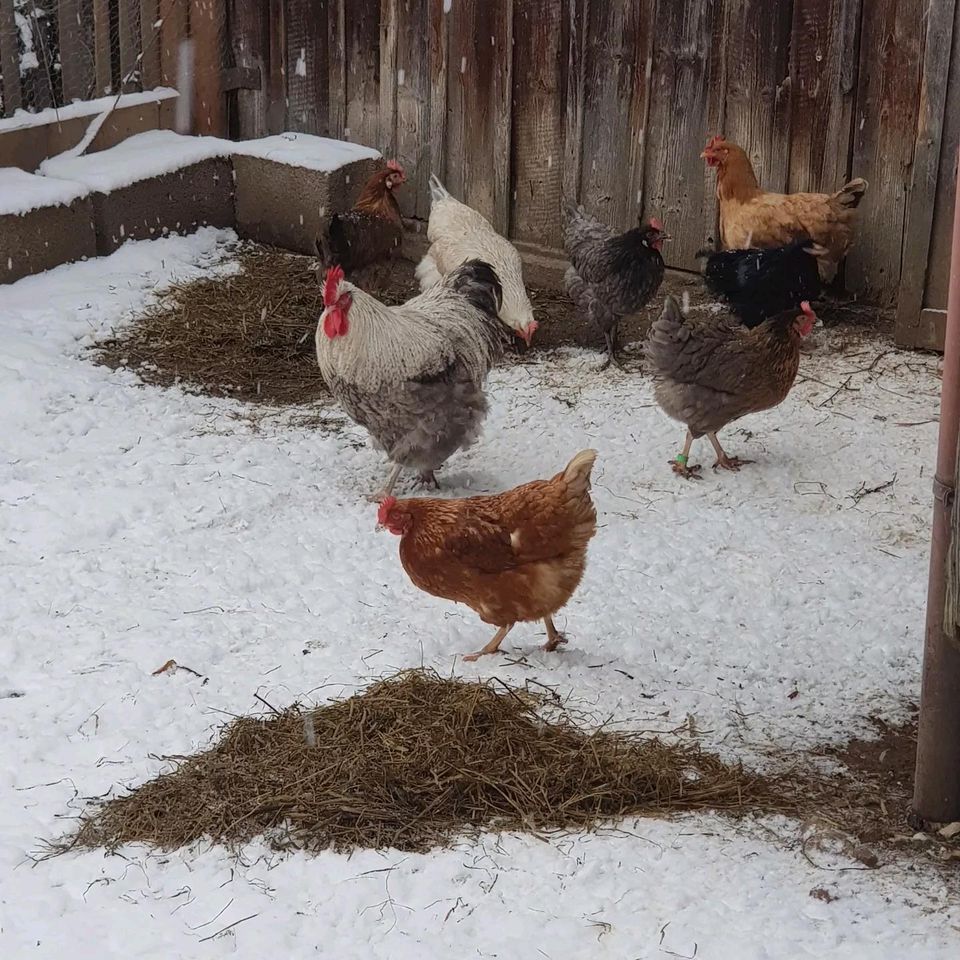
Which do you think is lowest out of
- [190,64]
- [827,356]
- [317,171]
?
[827,356]

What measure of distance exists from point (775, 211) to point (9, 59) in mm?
4842

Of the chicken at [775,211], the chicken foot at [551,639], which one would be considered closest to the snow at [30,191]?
the chicken at [775,211]

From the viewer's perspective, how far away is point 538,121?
27.3ft

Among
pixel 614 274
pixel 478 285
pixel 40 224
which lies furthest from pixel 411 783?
pixel 40 224

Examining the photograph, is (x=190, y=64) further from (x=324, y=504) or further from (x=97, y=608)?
(x=97, y=608)

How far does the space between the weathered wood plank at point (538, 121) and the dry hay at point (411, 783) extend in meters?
5.04

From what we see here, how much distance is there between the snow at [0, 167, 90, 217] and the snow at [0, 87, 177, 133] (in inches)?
12.0

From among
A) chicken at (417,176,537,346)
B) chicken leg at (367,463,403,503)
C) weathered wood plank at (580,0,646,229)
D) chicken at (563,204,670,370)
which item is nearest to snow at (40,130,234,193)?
chicken at (417,176,537,346)

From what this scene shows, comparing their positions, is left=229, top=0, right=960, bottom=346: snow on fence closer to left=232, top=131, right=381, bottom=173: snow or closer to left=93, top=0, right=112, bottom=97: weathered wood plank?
left=232, top=131, right=381, bottom=173: snow

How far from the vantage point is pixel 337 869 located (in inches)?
134

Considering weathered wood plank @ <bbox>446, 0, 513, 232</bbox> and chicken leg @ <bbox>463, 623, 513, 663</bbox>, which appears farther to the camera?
weathered wood plank @ <bbox>446, 0, 513, 232</bbox>

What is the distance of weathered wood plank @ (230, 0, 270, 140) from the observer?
9461 mm

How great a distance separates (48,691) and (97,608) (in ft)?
2.13

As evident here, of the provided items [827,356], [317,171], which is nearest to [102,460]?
[317,171]
